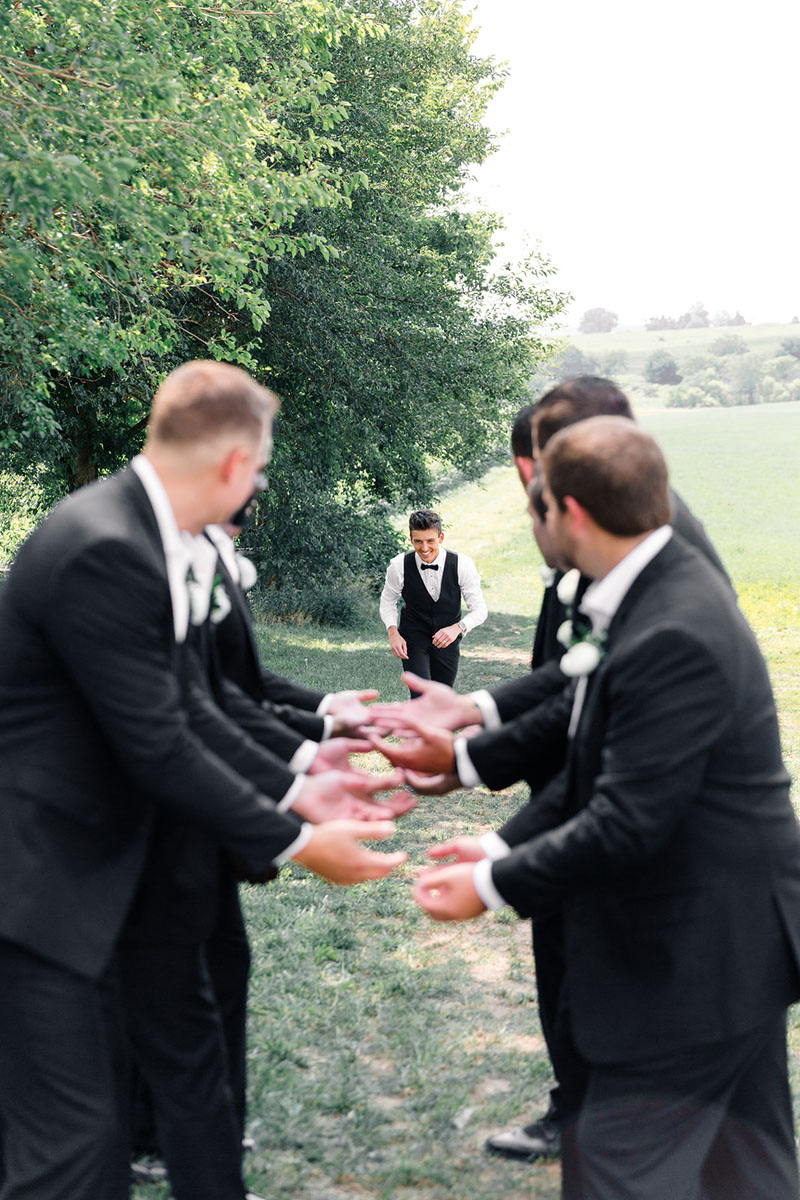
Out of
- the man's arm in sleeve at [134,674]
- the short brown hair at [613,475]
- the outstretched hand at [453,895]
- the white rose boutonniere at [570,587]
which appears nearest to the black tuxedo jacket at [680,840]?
the short brown hair at [613,475]

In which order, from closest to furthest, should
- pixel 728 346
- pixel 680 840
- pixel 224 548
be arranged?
pixel 680 840
pixel 224 548
pixel 728 346

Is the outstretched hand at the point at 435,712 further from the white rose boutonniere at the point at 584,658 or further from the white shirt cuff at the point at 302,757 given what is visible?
the white rose boutonniere at the point at 584,658

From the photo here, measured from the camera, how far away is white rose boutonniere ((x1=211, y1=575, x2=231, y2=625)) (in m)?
A: 3.09

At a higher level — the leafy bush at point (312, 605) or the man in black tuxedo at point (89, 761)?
the man in black tuxedo at point (89, 761)

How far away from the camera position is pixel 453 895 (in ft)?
9.40

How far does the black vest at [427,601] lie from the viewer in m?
9.02

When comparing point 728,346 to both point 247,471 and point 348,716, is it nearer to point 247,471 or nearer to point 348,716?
point 348,716

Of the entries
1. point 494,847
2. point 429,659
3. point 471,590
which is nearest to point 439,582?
point 471,590

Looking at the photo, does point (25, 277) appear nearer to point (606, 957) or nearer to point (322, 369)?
point (606, 957)

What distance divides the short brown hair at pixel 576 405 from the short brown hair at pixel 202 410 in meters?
0.96

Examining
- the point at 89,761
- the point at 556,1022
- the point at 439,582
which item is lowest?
the point at 556,1022

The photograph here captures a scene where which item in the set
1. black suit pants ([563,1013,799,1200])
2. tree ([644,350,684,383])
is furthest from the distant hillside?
black suit pants ([563,1013,799,1200])

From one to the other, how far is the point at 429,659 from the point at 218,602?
20.7 ft

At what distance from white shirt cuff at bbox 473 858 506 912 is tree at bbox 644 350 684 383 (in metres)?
138
